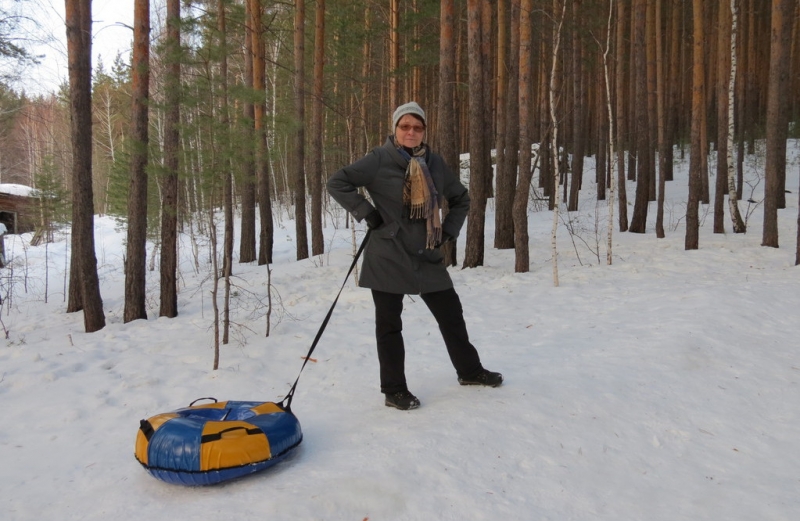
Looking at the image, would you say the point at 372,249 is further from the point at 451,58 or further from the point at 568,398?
the point at 451,58

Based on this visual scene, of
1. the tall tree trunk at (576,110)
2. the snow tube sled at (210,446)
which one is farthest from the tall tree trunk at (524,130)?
the tall tree trunk at (576,110)

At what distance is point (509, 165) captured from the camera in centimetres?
1084

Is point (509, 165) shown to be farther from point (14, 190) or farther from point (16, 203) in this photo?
point (14, 190)

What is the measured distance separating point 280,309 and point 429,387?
3826 mm

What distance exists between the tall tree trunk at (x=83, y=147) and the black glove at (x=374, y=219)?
5.68m

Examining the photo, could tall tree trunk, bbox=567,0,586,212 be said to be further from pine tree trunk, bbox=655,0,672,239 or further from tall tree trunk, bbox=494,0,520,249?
tall tree trunk, bbox=494,0,520,249

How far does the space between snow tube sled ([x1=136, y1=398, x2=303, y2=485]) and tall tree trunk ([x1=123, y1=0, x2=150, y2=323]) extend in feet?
17.8

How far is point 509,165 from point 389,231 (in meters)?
7.95

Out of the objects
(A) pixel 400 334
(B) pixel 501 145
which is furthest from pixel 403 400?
(B) pixel 501 145

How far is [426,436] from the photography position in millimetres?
3064

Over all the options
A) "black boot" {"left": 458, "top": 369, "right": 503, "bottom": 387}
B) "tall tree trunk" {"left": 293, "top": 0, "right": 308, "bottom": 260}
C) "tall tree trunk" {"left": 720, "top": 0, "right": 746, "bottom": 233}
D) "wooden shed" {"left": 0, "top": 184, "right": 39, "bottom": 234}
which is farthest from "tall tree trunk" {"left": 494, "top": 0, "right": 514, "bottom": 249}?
"wooden shed" {"left": 0, "top": 184, "right": 39, "bottom": 234}

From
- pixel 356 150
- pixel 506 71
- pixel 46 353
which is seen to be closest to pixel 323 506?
pixel 46 353

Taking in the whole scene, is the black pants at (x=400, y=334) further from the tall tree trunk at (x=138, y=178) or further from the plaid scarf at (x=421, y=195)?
the tall tree trunk at (x=138, y=178)

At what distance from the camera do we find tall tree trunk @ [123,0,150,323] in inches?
287
